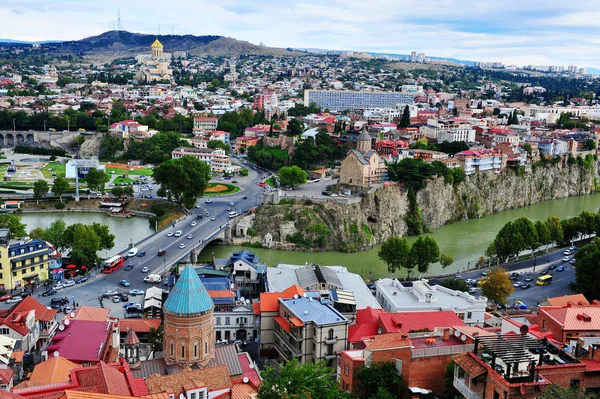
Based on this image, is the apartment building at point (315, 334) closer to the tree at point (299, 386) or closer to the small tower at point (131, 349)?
the small tower at point (131, 349)

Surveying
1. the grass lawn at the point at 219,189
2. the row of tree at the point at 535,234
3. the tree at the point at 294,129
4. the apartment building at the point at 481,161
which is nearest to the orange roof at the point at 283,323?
the row of tree at the point at 535,234

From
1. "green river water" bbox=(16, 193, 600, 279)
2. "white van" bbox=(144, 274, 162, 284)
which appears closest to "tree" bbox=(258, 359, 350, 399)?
"white van" bbox=(144, 274, 162, 284)

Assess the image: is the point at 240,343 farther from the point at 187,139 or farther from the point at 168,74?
the point at 168,74

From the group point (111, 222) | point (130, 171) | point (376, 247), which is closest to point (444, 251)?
point (376, 247)

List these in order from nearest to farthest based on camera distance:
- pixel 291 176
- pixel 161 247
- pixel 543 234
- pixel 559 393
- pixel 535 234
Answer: pixel 559 393, pixel 161 247, pixel 535 234, pixel 543 234, pixel 291 176

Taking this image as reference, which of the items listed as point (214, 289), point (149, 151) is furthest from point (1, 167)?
point (214, 289)

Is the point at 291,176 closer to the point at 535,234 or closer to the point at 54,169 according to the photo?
the point at 535,234
